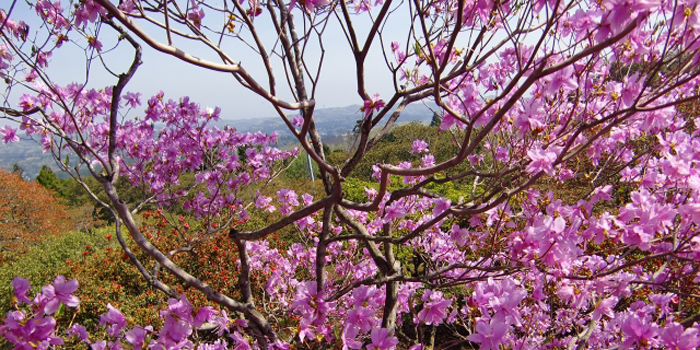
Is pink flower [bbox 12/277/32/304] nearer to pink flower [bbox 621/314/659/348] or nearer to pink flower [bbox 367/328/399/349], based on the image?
pink flower [bbox 367/328/399/349]

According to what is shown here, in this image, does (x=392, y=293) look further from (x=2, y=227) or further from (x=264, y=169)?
(x=2, y=227)

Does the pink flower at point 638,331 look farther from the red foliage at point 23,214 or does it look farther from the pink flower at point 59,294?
the red foliage at point 23,214

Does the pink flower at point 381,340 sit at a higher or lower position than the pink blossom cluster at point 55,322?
lower

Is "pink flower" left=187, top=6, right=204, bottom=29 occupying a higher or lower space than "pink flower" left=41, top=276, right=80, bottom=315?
higher

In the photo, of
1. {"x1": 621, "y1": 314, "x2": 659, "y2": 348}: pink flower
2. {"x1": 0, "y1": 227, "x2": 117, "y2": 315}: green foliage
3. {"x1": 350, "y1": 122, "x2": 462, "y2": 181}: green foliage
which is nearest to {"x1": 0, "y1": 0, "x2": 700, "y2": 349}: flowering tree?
{"x1": 621, "y1": 314, "x2": 659, "y2": 348}: pink flower

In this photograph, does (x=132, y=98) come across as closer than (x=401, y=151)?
Yes

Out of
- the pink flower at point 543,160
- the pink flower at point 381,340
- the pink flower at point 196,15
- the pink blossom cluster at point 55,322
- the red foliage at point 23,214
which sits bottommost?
the red foliage at point 23,214

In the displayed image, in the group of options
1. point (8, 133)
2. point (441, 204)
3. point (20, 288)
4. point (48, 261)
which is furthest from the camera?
point (48, 261)

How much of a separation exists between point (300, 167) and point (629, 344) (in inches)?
891

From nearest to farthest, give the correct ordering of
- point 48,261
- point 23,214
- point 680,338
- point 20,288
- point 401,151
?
point 680,338
point 20,288
point 48,261
point 23,214
point 401,151

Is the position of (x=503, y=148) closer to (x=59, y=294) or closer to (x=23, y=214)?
(x=59, y=294)

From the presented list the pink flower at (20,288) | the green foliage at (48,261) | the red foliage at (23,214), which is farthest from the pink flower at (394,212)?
the red foliage at (23,214)

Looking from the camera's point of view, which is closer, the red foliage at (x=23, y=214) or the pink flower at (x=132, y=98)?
the pink flower at (x=132, y=98)

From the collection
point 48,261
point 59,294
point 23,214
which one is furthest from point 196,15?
point 23,214
